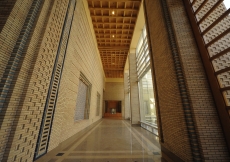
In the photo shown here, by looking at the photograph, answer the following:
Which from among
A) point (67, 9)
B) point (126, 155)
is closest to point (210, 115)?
point (126, 155)

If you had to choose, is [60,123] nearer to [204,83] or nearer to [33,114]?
[33,114]

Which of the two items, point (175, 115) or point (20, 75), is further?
→ point (175, 115)

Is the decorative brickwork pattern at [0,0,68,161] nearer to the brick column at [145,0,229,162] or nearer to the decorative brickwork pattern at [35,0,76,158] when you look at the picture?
the decorative brickwork pattern at [35,0,76,158]

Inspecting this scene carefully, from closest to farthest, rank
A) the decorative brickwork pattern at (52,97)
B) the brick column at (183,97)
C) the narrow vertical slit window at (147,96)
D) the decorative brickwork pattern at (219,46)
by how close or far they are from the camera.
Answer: the brick column at (183,97) → the decorative brickwork pattern at (219,46) → the decorative brickwork pattern at (52,97) → the narrow vertical slit window at (147,96)

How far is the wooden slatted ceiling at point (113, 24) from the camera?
6809 mm

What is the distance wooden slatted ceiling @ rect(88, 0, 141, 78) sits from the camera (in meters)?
6.81

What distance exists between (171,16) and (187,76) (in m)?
1.95

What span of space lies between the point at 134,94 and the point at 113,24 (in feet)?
21.4

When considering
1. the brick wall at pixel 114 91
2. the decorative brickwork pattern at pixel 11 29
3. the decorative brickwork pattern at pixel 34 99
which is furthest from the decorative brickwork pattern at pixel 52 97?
the brick wall at pixel 114 91

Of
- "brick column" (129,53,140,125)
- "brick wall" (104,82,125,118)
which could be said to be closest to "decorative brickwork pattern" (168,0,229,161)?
"brick column" (129,53,140,125)

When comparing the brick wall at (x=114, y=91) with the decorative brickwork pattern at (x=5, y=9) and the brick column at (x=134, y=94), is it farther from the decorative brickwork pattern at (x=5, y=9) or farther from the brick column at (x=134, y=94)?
the decorative brickwork pattern at (x=5, y=9)

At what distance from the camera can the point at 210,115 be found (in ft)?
6.60

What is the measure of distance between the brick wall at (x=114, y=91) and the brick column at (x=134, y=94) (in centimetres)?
847

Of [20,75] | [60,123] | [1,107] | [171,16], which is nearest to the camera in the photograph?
[1,107]
